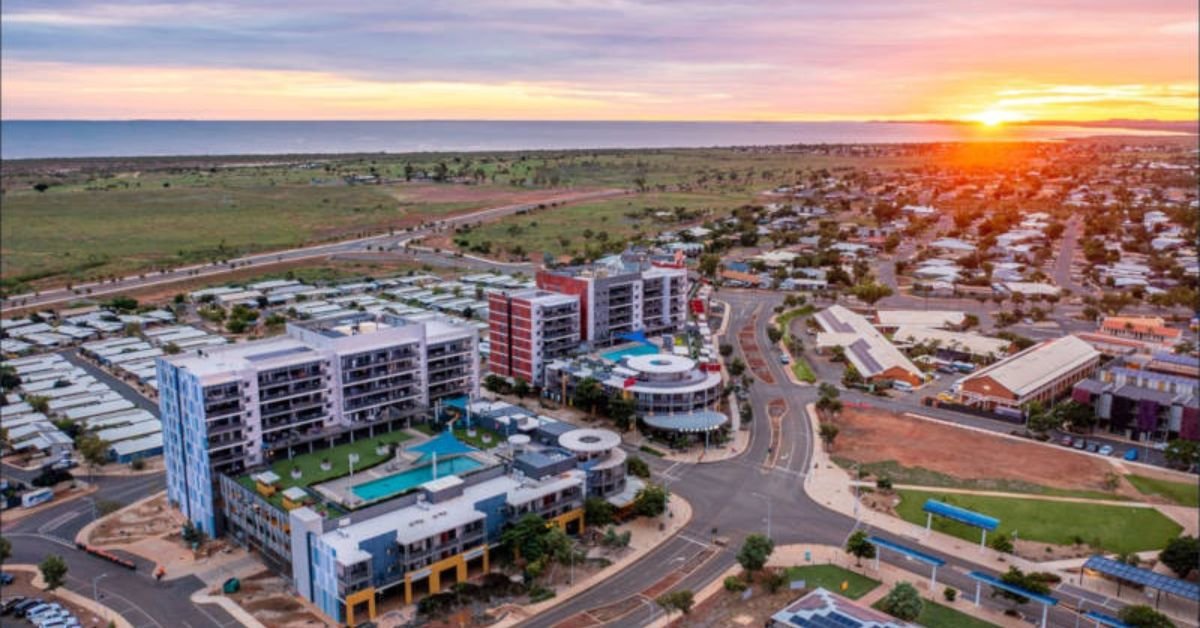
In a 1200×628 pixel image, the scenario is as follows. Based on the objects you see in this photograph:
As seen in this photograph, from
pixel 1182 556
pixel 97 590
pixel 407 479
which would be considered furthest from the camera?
pixel 407 479

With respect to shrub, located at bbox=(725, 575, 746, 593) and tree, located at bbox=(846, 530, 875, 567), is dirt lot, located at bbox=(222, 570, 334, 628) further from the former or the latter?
tree, located at bbox=(846, 530, 875, 567)

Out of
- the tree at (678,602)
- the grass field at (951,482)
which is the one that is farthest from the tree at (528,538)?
the grass field at (951,482)

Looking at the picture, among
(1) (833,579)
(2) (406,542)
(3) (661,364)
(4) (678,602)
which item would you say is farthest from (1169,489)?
(2) (406,542)

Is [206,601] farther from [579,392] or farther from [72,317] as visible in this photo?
[72,317]

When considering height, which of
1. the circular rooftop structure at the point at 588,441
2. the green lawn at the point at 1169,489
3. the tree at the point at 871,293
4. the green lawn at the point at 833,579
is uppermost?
the tree at the point at 871,293

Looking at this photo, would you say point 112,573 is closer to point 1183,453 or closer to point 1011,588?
point 1011,588

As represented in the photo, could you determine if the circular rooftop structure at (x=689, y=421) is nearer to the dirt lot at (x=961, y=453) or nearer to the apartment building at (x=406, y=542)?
the dirt lot at (x=961, y=453)

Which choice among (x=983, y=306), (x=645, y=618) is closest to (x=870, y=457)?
(x=645, y=618)
